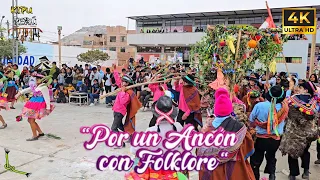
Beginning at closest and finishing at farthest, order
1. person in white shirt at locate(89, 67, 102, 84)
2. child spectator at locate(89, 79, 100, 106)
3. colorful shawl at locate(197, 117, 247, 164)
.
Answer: colorful shawl at locate(197, 117, 247, 164)
child spectator at locate(89, 79, 100, 106)
person in white shirt at locate(89, 67, 102, 84)

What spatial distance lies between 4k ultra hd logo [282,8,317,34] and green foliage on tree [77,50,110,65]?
34.3 metres

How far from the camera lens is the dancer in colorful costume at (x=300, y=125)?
4.62m

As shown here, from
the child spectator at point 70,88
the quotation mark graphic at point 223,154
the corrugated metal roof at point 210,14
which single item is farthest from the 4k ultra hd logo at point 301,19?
the corrugated metal roof at point 210,14

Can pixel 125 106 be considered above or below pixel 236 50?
below

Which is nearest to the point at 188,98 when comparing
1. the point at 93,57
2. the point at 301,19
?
the point at 301,19

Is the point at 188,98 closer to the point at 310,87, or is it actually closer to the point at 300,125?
the point at 300,125

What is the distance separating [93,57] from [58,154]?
37669 mm

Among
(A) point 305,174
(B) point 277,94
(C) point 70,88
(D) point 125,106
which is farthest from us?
(C) point 70,88

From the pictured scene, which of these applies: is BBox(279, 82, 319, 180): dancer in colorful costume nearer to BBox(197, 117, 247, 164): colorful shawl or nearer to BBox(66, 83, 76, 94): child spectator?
BBox(197, 117, 247, 164): colorful shawl

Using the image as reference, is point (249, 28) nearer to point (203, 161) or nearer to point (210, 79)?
point (210, 79)

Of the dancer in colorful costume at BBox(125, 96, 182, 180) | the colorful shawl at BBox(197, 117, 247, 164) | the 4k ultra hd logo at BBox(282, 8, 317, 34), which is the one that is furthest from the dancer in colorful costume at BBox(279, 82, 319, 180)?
the 4k ultra hd logo at BBox(282, 8, 317, 34)

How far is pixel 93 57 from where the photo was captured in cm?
4244

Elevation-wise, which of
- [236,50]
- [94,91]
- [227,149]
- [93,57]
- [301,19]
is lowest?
[94,91]

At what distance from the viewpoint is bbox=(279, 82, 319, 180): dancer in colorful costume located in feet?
15.1
